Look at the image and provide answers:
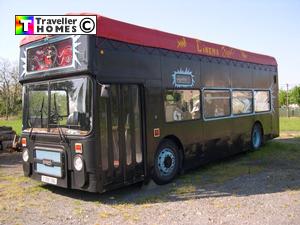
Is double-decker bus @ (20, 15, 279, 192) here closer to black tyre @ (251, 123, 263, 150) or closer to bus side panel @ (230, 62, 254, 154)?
bus side panel @ (230, 62, 254, 154)

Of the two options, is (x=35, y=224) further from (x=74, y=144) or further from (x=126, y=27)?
(x=126, y=27)

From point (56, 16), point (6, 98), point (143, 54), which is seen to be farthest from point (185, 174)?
point (6, 98)

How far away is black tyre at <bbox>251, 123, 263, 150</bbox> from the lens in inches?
462

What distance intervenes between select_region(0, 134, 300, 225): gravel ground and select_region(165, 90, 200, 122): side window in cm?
140

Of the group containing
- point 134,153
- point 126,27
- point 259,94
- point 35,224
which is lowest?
point 35,224

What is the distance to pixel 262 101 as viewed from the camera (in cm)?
1234

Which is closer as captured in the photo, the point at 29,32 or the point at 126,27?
the point at 126,27

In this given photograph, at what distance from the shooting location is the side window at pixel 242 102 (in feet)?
34.2

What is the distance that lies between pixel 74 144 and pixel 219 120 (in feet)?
14.8

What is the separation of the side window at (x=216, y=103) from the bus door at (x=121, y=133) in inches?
101

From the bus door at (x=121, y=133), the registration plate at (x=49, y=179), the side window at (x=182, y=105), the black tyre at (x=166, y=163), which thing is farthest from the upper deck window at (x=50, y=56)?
the black tyre at (x=166, y=163)

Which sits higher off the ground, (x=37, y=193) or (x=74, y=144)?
(x=74, y=144)

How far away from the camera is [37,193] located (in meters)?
7.15

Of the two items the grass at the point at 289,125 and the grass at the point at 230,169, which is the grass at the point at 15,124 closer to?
the grass at the point at 230,169
